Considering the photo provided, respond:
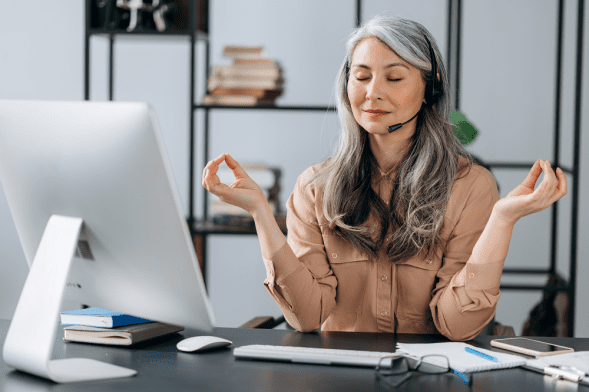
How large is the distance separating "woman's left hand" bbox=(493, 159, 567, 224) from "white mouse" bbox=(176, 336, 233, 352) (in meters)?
0.59

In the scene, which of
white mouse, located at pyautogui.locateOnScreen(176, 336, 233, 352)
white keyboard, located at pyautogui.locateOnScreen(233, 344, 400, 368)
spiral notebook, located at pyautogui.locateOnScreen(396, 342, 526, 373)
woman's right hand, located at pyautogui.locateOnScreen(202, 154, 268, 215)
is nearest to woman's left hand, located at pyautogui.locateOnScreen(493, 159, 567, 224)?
spiral notebook, located at pyautogui.locateOnScreen(396, 342, 526, 373)

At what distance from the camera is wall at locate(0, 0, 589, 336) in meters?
2.83

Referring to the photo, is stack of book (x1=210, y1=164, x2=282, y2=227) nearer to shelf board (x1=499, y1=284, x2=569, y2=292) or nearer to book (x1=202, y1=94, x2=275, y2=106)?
book (x1=202, y1=94, x2=275, y2=106)

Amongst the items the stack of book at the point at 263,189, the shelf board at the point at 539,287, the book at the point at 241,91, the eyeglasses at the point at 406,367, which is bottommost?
the shelf board at the point at 539,287

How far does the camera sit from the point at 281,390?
0.87 metres

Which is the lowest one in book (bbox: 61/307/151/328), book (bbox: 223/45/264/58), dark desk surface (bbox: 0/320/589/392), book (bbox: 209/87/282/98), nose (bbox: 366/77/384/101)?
dark desk surface (bbox: 0/320/589/392)

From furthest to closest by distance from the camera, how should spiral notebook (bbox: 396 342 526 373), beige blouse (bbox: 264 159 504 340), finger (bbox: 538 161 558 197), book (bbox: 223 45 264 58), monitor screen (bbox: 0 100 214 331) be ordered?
book (bbox: 223 45 264 58), beige blouse (bbox: 264 159 504 340), finger (bbox: 538 161 558 197), spiral notebook (bbox: 396 342 526 373), monitor screen (bbox: 0 100 214 331)

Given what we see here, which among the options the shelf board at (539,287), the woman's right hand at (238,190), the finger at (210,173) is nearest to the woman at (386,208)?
the woman's right hand at (238,190)

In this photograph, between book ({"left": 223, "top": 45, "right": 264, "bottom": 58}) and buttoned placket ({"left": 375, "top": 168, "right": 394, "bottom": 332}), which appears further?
book ({"left": 223, "top": 45, "right": 264, "bottom": 58})

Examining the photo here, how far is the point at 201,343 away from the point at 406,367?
0.37 meters

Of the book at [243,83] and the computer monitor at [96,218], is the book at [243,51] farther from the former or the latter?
the computer monitor at [96,218]

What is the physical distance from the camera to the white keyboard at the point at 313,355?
0.99m

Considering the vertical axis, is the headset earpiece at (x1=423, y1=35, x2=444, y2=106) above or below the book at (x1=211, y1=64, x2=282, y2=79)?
below

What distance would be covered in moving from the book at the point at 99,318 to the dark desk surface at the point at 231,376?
1.8 inches
